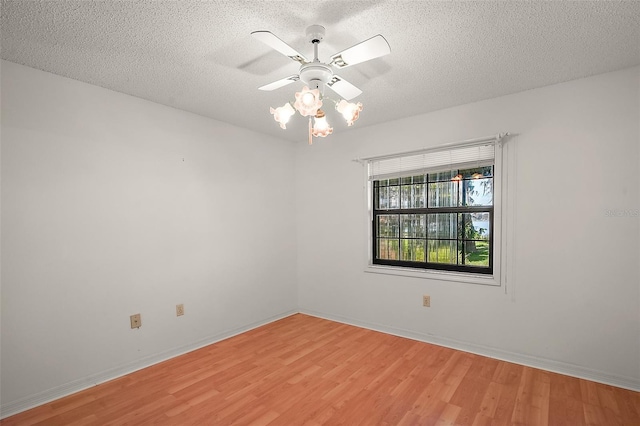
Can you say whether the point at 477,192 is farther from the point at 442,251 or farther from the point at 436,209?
the point at 442,251

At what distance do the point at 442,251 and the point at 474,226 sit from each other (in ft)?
1.37

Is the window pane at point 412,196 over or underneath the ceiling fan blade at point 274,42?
underneath

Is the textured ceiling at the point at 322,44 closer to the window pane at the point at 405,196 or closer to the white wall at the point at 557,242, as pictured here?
the white wall at the point at 557,242

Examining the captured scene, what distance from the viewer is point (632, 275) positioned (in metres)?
2.32

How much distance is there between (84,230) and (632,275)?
4.29 m

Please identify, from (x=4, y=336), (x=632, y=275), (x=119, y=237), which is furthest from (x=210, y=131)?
(x=632, y=275)

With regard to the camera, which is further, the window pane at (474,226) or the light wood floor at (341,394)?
the window pane at (474,226)

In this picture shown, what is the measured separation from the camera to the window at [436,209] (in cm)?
305

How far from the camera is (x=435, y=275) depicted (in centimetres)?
322

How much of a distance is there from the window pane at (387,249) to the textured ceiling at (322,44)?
1.69 m

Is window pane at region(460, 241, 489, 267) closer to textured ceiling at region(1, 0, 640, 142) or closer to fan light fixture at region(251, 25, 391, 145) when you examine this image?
textured ceiling at region(1, 0, 640, 142)

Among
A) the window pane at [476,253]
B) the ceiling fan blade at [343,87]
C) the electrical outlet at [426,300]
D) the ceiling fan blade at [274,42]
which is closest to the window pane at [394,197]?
the window pane at [476,253]

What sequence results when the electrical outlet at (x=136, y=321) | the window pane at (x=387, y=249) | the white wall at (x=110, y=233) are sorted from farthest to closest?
1. the window pane at (x=387, y=249)
2. the electrical outlet at (x=136, y=321)
3. the white wall at (x=110, y=233)

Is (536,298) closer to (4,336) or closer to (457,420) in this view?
(457,420)
